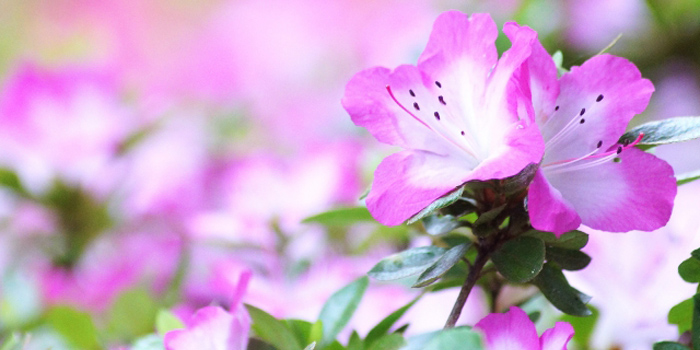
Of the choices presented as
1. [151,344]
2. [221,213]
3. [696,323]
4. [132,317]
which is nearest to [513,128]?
[696,323]

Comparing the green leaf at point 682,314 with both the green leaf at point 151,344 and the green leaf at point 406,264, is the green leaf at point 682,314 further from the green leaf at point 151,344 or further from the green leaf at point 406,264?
the green leaf at point 151,344

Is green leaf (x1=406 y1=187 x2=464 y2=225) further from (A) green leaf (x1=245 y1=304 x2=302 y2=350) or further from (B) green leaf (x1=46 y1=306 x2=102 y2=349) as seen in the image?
(B) green leaf (x1=46 y1=306 x2=102 y2=349)

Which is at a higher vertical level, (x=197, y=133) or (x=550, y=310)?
(x=197, y=133)

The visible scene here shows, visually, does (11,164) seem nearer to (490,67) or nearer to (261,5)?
(490,67)

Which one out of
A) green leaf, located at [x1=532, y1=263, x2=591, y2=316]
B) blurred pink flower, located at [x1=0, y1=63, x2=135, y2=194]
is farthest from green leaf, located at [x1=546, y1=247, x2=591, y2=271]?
blurred pink flower, located at [x1=0, y1=63, x2=135, y2=194]

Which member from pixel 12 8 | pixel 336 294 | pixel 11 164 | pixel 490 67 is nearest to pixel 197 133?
pixel 11 164

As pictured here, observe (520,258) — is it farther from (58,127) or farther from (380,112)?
(58,127)

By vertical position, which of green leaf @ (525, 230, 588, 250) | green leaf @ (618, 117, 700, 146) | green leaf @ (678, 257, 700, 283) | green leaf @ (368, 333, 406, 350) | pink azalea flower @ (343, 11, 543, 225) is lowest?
green leaf @ (678, 257, 700, 283)
